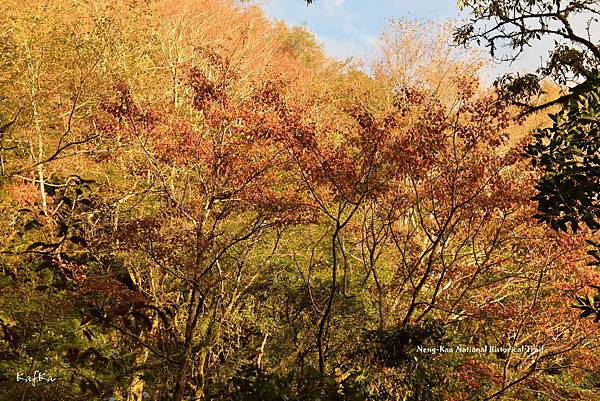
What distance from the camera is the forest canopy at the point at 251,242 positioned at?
6.29 m

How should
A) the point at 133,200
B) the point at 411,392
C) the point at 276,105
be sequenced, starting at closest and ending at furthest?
the point at 411,392 → the point at 276,105 → the point at 133,200

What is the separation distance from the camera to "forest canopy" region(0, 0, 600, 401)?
629cm

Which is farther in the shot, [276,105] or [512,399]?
[512,399]

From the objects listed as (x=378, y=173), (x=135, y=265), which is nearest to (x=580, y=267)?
(x=378, y=173)

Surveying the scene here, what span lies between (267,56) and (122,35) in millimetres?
10150

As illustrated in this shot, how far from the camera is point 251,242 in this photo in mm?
9750

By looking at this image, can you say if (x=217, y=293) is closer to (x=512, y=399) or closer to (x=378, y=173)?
(x=378, y=173)

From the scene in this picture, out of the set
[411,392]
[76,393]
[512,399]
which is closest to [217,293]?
[76,393]

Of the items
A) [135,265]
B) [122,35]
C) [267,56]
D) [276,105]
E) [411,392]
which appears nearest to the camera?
[411,392]

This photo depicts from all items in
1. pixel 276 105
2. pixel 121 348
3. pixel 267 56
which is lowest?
pixel 121 348

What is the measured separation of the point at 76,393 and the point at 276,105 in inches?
251

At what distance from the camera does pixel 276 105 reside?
7105 millimetres

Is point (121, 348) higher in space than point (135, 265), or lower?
lower

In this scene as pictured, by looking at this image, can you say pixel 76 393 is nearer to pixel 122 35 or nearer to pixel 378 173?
pixel 378 173
